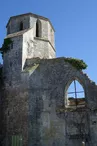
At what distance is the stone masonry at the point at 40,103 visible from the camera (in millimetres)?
19031

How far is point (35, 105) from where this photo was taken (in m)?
19.8

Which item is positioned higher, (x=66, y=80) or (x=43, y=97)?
(x=66, y=80)

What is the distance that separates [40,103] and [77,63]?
4426 mm

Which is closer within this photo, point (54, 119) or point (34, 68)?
point (54, 119)

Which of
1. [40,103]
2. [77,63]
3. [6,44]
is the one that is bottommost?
[40,103]

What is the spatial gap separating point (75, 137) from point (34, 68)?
6.42 meters

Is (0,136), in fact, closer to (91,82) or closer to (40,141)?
(40,141)

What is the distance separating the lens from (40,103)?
786 inches

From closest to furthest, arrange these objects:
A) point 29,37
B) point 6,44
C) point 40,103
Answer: point 40,103 → point 6,44 → point 29,37

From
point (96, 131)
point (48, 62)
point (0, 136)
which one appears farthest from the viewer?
point (48, 62)

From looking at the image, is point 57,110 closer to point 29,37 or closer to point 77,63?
point 77,63

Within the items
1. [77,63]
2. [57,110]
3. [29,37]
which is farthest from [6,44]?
[57,110]

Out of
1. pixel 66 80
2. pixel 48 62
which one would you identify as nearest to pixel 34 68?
pixel 48 62

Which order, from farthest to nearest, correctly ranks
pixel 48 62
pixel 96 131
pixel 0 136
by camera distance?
pixel 48 62 < pixel 0 136 < pixel 96 131
